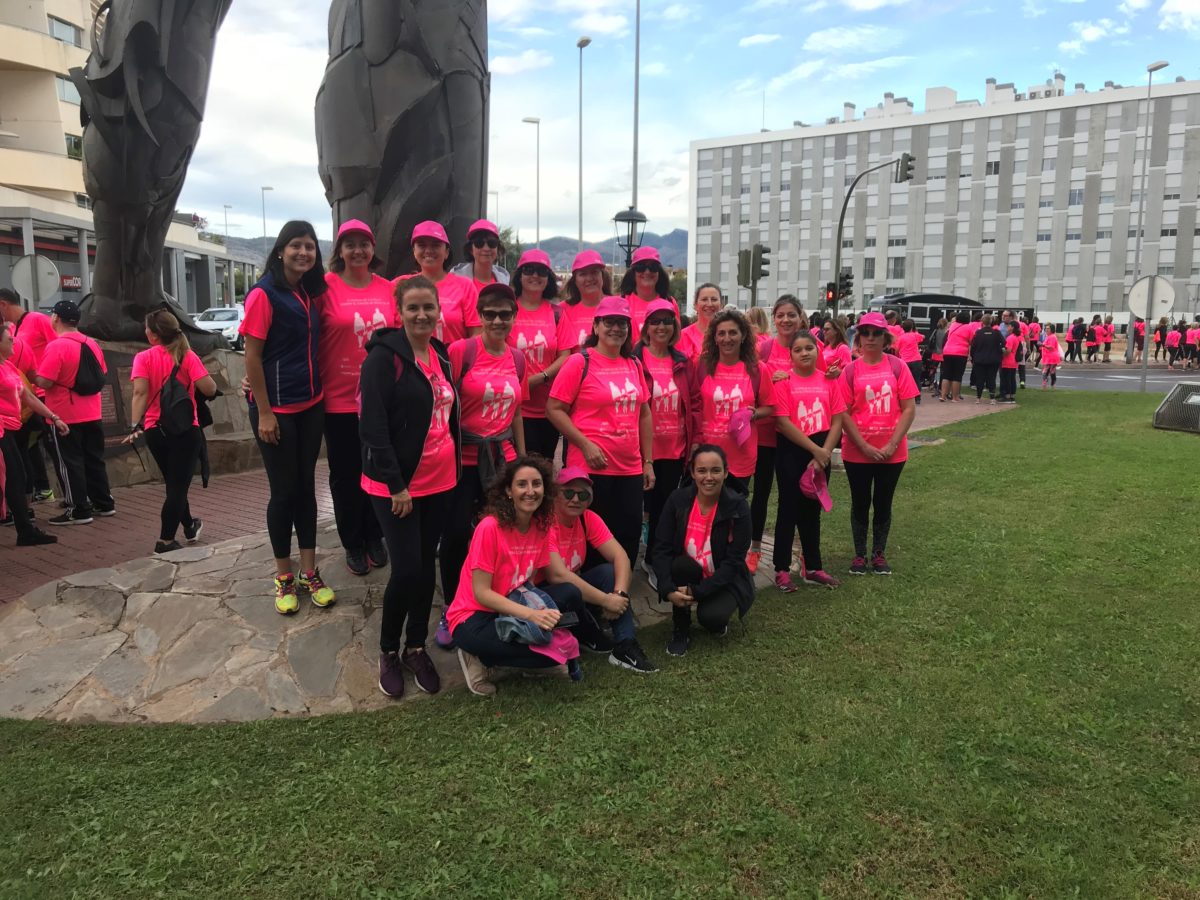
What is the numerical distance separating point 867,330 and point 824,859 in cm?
329

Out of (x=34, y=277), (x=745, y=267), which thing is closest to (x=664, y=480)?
(x=34, y=277)

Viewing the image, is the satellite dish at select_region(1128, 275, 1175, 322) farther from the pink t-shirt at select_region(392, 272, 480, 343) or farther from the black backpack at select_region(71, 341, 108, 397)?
the black backpack at select_region(71, 341, 108, 397)

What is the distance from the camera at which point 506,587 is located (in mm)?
3658

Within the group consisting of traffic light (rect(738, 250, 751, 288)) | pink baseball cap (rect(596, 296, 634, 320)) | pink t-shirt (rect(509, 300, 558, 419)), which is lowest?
pink t-shirt (rect(509, 300, 558, 419))

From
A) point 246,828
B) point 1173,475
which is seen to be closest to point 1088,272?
point 1173,475

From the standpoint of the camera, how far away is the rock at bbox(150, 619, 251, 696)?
12.4 ft

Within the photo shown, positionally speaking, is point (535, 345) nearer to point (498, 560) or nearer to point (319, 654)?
point (498, 560)

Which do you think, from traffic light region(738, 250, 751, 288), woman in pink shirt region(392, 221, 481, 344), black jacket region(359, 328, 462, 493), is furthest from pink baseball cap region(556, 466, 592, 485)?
traffic light region(738, 250, 751, 288)

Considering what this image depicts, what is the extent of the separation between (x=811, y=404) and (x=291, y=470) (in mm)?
2956

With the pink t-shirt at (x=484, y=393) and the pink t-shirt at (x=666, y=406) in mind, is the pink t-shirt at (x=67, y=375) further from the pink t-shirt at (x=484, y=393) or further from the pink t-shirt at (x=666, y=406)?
the pink t-shirt at (x=666, y=406)

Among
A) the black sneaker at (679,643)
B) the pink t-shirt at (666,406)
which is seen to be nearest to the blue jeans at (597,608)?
the black sneaker at (679,643)

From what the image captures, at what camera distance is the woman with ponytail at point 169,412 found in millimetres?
5414

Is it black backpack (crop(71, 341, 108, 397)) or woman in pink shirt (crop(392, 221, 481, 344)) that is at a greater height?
woman in pink shirt (crop(392, 221, 481, 344))

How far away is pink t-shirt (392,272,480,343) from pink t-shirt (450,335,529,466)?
579mm
